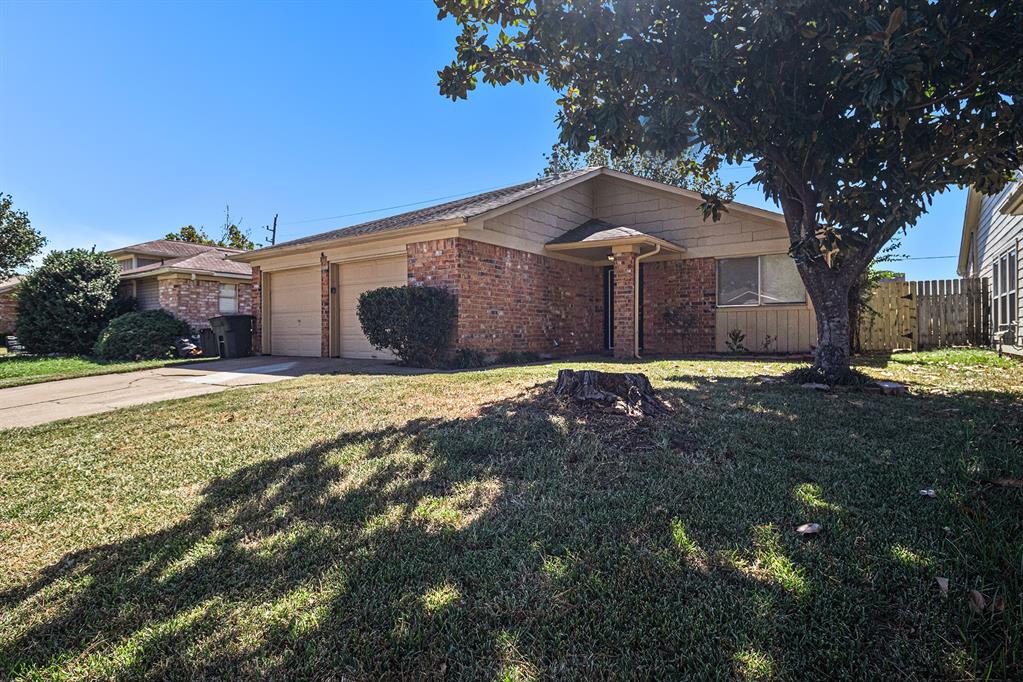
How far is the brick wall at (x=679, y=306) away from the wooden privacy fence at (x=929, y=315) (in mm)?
3560

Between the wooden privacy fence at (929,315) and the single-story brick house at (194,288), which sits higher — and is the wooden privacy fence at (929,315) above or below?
below

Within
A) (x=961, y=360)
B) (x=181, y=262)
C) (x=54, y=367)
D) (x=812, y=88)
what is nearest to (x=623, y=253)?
(x=812, y=88)

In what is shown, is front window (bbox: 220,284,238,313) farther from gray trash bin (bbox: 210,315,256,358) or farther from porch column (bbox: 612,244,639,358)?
porch column (bbox: 612,244,639,358)

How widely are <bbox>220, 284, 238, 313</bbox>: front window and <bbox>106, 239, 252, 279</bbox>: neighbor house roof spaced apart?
2.05 ft

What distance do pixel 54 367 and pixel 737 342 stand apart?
1636 cm

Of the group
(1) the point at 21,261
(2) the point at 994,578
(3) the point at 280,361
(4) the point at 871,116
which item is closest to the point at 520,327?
(3) the point at 280,361

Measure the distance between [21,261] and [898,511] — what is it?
3378cm

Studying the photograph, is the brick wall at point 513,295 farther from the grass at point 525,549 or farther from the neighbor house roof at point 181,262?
the neighbor house roof at point 181,262

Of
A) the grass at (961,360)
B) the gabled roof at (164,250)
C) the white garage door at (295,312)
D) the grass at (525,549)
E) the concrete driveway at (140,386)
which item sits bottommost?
the grass at (525,549)

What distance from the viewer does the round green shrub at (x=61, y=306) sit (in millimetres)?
16531

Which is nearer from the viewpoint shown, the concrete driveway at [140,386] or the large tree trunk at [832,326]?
the concrete driveway at [140,386]

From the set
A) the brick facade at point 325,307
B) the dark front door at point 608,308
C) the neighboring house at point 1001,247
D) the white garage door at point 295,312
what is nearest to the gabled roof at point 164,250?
the white garage door at point 295,312

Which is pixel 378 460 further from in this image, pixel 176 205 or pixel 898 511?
pixel 176 205

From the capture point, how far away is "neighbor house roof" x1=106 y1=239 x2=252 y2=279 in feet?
58.0
